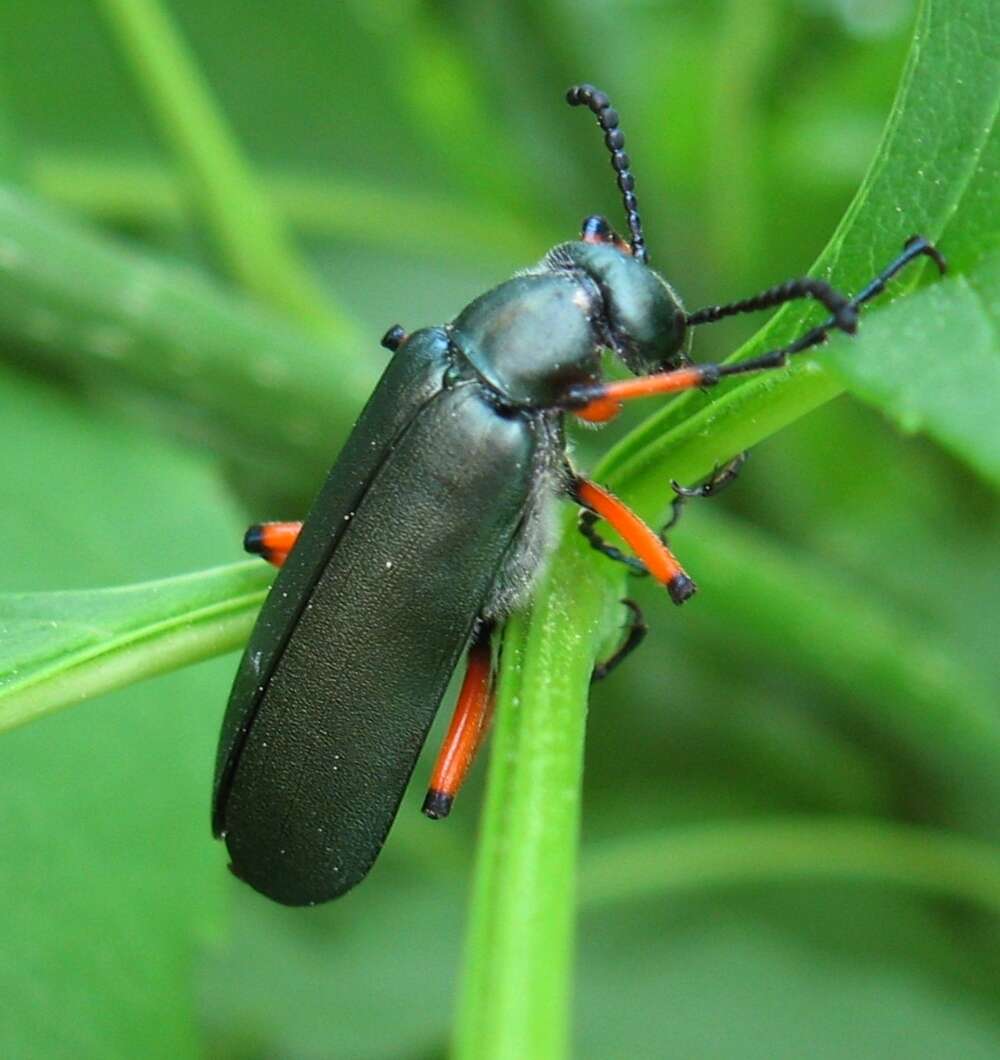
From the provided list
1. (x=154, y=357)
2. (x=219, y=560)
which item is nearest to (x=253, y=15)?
(x=154, y=357)

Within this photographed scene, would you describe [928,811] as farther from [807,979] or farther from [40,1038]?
[40,1038]

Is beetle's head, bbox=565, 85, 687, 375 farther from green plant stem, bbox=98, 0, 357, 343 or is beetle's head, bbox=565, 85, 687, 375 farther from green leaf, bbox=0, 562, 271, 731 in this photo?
green plant stem, bbox=98, 0, 357, 343

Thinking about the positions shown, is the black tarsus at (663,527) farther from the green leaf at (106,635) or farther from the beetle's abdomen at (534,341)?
the green leaf at (106,635)

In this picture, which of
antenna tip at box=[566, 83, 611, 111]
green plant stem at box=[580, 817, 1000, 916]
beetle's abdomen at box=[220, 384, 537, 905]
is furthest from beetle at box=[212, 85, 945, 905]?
green plant stem at box=[580, 817, 1000, 916]

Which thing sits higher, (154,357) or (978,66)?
(154,357)

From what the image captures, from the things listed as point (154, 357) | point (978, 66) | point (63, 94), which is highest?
point (63, 94)

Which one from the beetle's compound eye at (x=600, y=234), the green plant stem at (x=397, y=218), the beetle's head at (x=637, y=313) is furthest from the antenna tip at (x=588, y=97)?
the green plant stem at (x=397, y=218)
